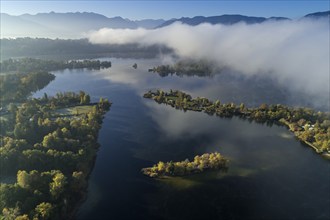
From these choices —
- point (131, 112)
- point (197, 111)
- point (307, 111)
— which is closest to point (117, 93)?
point (131, 112)

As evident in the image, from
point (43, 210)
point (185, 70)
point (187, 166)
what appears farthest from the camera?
point (185, 70)

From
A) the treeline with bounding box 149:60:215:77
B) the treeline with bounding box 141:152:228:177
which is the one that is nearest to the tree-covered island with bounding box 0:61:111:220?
the treeline with bounding box 141:152:228:177

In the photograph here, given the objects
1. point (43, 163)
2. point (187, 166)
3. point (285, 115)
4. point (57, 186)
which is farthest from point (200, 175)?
point (285, 115)

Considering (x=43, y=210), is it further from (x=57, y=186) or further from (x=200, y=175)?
(x=200, y=175)

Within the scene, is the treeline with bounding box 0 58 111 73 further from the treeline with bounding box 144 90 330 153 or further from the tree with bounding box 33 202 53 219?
the tree with bounding box 33 202 53 219

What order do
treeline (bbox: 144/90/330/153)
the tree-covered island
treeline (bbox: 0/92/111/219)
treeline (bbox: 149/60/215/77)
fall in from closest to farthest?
treeline (bbox: 0/92/111/219), the tree-covered island, treeline (bbox: 144/90/330/153), treeline (bbox: 149/60/215/77)

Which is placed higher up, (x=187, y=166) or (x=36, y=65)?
(x=36, y=65)
